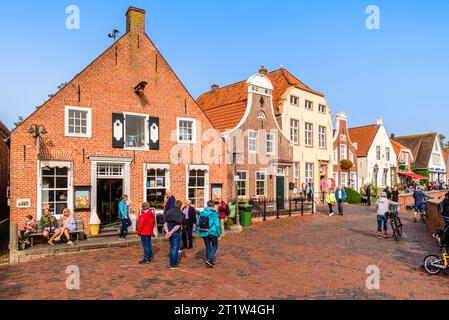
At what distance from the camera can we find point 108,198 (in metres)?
15.2

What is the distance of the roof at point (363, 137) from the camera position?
36.8 m

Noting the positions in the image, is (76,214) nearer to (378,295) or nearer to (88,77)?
(88,77)

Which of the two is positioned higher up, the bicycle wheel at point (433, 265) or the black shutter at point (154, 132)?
the black shutter at point (154, 132)

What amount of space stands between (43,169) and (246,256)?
8.42 meters

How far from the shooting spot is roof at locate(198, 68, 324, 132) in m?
21.0

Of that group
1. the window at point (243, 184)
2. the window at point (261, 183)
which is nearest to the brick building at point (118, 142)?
the window at point (243, 184)

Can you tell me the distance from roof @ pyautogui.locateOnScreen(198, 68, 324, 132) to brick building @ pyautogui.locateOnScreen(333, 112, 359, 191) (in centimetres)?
526

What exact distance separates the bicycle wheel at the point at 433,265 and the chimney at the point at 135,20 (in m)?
14.3

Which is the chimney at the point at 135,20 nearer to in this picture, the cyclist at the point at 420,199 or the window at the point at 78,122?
the window at the point at 78,122

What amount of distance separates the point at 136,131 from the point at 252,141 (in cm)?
826

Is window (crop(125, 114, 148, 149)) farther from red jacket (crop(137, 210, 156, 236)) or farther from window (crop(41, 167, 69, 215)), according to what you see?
red jacket (crop(137, 210, 156, 236))

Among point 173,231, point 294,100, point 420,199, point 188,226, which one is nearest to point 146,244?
point 173,231

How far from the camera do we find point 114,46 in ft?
45.6

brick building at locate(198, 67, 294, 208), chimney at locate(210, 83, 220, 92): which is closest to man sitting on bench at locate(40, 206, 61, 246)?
brick building at locate(198, 67, 294, 208)
